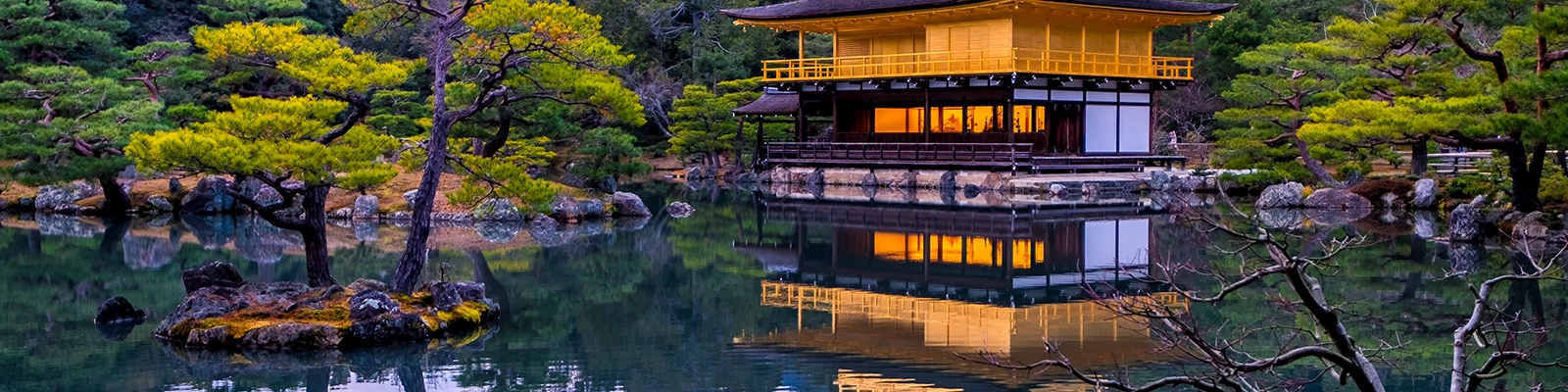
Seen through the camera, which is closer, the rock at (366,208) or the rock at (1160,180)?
the rock at (366,208)

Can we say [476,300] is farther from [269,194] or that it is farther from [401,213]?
[269,194]

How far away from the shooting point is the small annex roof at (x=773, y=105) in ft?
120

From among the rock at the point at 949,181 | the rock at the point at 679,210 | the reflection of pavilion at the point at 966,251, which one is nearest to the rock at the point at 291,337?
the reflection of pavilion at the point at 966,251

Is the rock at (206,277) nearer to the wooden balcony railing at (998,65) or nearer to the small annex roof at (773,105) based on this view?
the wooden balcony railing at (998,65)

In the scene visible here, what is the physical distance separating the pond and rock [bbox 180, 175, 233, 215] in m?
1.95

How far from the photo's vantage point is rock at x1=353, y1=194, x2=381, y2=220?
2417cm

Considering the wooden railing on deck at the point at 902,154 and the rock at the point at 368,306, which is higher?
the wooden railing on deck at the point at 902,154

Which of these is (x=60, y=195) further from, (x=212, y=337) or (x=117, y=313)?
(x=212, y=337)

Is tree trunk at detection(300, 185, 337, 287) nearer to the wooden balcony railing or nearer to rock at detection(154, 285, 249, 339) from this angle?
rock at detection(154, 285, 249, 339)

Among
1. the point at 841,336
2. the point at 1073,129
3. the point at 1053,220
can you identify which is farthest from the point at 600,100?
the point at 1073,129

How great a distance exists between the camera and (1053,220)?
72.4ft

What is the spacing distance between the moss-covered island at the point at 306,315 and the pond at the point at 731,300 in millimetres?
213

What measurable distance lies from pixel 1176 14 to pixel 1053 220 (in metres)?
12.9

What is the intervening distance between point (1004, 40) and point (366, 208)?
564 inches
